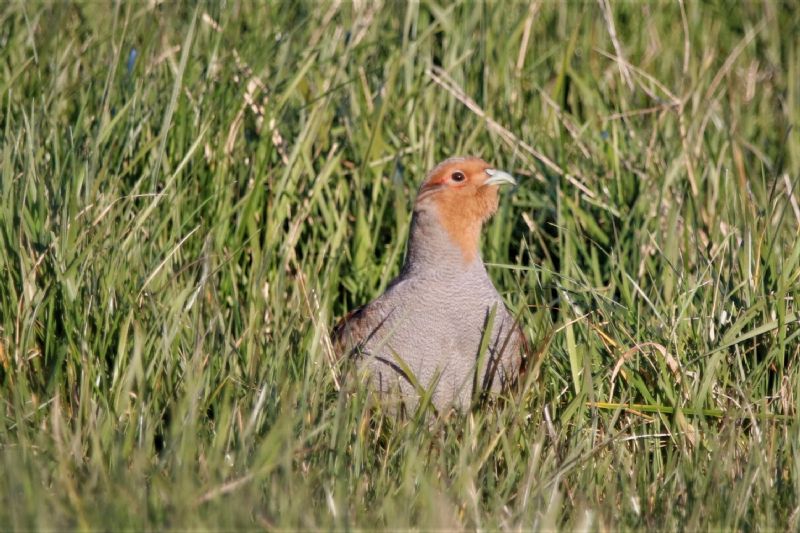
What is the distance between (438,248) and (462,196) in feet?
0.74

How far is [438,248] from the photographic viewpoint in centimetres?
459

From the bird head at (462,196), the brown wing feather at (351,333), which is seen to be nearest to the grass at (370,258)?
the brown wing feather at (351,333)

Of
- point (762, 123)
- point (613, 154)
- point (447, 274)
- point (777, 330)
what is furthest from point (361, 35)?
point (777, 330)

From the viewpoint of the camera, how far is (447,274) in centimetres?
452

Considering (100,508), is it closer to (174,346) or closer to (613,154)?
(174,346)

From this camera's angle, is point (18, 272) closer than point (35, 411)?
No

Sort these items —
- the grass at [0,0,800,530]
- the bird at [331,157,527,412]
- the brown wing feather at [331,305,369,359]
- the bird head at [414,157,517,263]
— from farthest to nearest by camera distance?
Answer: the bird head at [414,157,517,263], the brown wing feather at [331,305,369,359], the bird at [331,157,527,412], the grass at [0,0,800,530]

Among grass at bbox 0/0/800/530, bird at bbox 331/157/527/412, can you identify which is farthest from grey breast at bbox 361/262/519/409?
grass at bbox 0/0/800/530

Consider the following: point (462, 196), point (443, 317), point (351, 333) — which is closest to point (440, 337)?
point (443, 317)

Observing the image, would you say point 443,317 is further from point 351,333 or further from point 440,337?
point 351,333

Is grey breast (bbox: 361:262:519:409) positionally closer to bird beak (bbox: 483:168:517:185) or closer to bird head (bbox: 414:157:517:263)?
bird head (bbox: 414:157:517:263)

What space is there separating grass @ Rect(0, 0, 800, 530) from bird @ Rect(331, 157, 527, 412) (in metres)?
0.13

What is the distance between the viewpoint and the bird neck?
14.9 ft

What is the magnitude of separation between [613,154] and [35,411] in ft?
9.73
